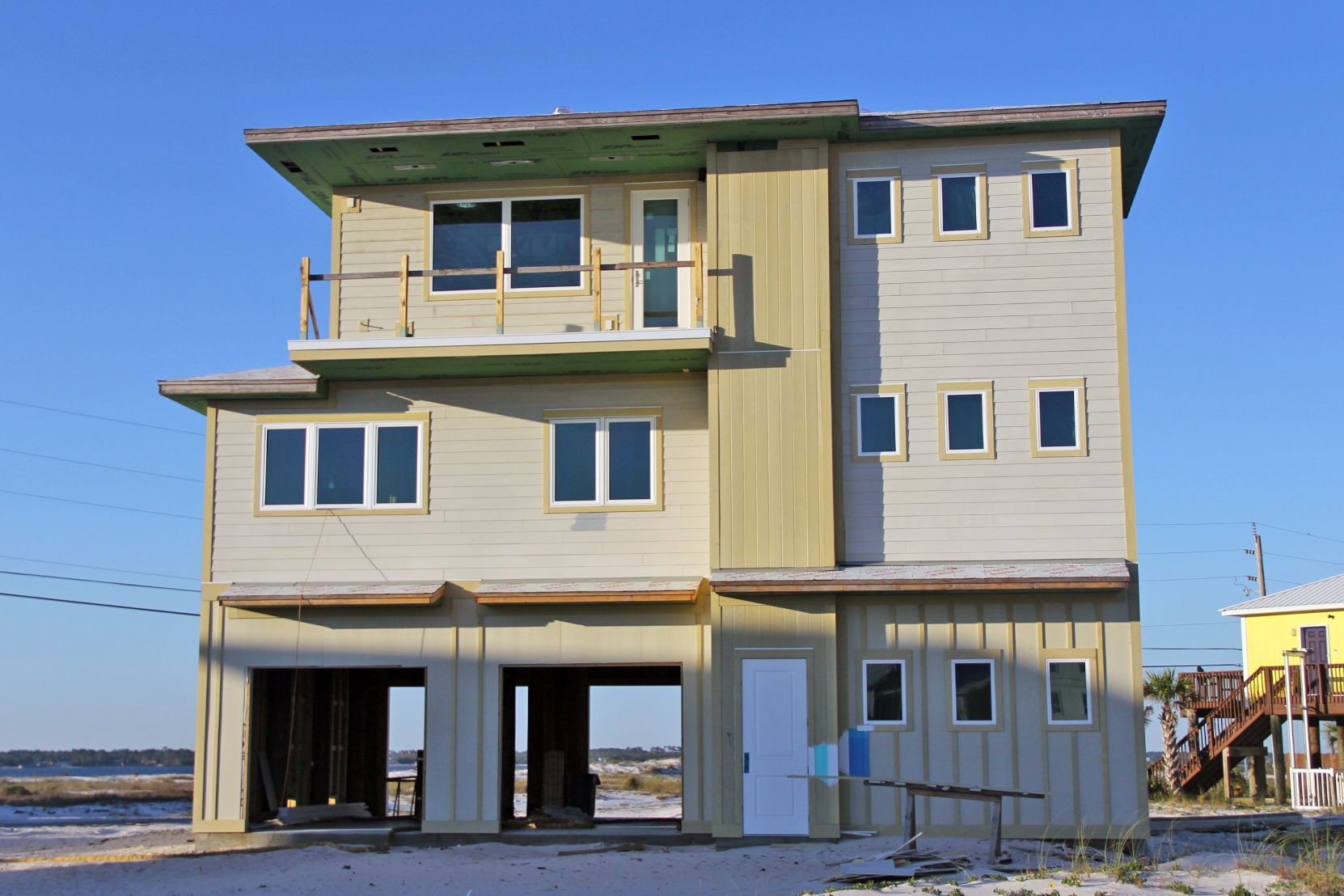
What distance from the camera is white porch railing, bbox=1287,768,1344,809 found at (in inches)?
1271

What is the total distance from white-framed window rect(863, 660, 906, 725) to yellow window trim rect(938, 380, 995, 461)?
287 centimetres

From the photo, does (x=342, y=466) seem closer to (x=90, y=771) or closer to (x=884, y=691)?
(x=884, y=691)

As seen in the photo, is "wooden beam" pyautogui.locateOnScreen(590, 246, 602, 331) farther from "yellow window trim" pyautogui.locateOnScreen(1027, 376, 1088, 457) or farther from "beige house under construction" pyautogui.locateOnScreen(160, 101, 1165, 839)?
"yellow window trim" pyautogui.locateOnScreen(1027, 376, 1088, 457)

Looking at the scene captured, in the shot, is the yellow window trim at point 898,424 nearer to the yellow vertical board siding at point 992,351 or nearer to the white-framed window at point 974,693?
the yellow vertical board siding at point 992,351

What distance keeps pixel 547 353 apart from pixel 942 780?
766cm

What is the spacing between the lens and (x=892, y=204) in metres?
20.8

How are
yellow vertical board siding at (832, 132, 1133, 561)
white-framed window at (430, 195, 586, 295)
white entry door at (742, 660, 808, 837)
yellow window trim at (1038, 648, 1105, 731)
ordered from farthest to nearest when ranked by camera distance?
white-framed window at (430, 195, 586, 295)
yellow vertical board siding at (832, 132, 1133, 561)
white entry door at (742, 660, 808, 837)
yellow window trim at (1038, 648, 1105, 731)

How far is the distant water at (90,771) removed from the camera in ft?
258

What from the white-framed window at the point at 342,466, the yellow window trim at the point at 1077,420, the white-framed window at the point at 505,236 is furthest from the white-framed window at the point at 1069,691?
the white-framed window at the point at 342,466

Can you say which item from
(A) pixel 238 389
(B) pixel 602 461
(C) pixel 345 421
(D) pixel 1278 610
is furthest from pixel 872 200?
(D) pixel 1278 610

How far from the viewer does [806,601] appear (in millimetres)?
19750

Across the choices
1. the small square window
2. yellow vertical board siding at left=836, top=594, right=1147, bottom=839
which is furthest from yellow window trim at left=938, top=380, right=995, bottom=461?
the small square window

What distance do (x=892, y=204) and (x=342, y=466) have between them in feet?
28.4

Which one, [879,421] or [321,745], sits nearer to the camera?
[879,421]
